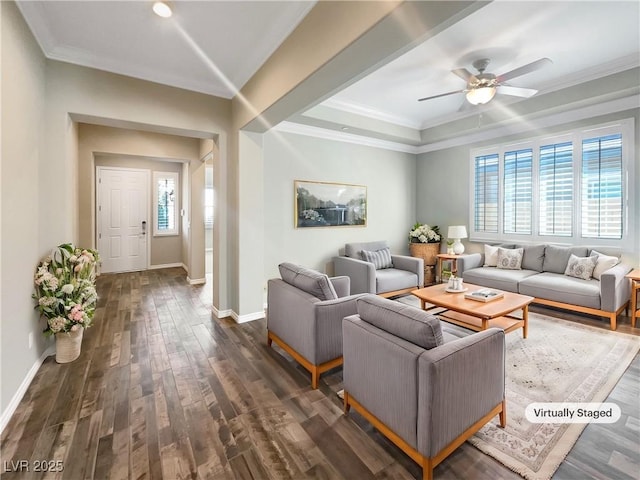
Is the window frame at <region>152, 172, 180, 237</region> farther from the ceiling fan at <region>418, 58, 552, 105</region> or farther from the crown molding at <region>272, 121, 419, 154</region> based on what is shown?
the ceiling fan at <region>418, 58, 552, 105</region>

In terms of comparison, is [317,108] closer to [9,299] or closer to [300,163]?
[300,163]

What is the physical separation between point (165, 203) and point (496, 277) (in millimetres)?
7173

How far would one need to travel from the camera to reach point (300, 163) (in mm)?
4855

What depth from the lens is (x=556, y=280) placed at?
403cm

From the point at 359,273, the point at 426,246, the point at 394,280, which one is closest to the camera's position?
the point at 359,273

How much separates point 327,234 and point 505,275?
2807 mm

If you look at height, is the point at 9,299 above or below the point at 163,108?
below

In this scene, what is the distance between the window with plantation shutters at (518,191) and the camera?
492 cm

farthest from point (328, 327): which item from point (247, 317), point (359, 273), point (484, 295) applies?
point (359, 273)

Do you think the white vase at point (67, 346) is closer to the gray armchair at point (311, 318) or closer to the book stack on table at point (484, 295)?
the gray armchair at point (311, 318)

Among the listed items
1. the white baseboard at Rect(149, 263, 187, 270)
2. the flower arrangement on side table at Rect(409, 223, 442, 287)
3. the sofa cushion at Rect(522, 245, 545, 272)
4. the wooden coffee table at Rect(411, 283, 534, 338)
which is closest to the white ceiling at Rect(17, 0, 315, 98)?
the wooden coffee table at Rect(411, 283, 534, 338)

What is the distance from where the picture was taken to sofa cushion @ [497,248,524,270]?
4.72 metres

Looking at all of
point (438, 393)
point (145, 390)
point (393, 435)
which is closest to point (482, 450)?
point (393, 435)

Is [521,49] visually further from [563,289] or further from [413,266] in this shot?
[413,266]
